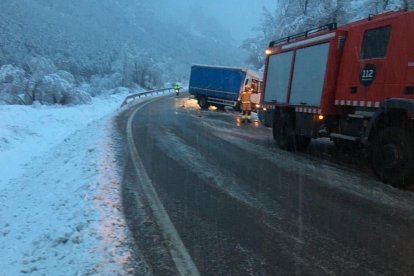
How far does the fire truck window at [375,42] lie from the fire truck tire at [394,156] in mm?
1480

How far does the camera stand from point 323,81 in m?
11.0

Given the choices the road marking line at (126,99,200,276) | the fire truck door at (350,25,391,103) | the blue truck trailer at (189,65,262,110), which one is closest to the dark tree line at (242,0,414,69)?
the blue truck trailer at (189,65,262,110)

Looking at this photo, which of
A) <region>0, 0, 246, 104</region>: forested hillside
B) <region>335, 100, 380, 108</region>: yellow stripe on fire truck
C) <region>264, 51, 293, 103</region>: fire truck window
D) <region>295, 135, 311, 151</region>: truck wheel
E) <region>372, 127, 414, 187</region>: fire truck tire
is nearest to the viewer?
<region>372, 127, 414, 187</region>: fire truck tire

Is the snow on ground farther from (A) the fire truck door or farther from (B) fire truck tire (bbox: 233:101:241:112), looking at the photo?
(B) fire truck tire (bbox: 233:101:241:112)

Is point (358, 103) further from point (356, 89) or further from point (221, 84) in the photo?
point (221, 84)

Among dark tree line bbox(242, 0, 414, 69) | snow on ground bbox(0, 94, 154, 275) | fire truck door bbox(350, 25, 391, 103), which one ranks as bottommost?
snow on ground bbox(0, 94, 154, 275)

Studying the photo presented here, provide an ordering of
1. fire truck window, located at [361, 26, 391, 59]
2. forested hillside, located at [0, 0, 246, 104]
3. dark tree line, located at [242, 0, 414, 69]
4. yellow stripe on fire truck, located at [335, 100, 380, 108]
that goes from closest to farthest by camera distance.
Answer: fire truck window, located at [361, 26, 391, 59] < yellow stripe on fire truck, located at [335, 100, 380, 108] < dark tree line, located at [242, 0, 414, 69] < forested hillside, located at [0, 0, 246, 104]

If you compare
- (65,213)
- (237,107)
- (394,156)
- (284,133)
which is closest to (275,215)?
(65,213)

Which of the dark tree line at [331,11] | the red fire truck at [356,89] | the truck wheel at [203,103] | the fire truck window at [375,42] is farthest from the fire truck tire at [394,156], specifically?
the truck wheel at [203,103]

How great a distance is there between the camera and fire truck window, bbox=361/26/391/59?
352 inches

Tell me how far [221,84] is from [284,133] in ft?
60.6

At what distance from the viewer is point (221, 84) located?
31.3 m

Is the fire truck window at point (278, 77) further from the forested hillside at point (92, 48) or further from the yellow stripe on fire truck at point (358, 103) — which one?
the forested hillside at point (92, 48)

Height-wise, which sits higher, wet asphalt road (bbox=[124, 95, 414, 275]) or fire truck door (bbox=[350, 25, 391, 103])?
fire truck door (bbox=[350, 25, 391, 103])
